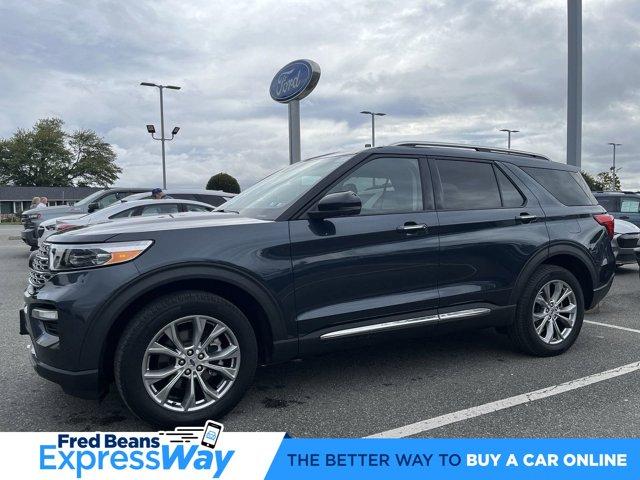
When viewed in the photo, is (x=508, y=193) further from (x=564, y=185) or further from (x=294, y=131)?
(x=294, y=131)

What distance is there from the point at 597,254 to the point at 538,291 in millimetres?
840

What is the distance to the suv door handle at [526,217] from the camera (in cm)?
453

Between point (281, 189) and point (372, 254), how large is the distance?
90 cm

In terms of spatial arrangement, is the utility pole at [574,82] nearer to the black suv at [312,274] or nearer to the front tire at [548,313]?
the black suv at [312,274]

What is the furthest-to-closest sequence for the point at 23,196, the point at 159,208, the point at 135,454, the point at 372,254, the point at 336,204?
the point at 23,196, the point at 159,208, the point at 372,254, the point at 336,204, the point at 135,454

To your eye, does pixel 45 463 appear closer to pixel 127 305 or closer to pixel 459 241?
pixel 127 305

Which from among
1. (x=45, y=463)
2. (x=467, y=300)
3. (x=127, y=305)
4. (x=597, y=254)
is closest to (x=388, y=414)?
(x=467, y=300)

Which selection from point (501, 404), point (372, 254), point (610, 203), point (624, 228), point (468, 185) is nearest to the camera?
point (501, 404)

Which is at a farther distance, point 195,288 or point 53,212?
point 53,212

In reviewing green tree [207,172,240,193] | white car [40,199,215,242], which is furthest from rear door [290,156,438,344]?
green tree [207,172,240,193]

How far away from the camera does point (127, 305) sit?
3.07 m

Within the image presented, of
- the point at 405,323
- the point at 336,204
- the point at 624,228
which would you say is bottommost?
the point at 405,323

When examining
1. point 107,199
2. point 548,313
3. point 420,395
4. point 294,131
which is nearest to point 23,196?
A: point 107,199

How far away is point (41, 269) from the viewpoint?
3.26 m
